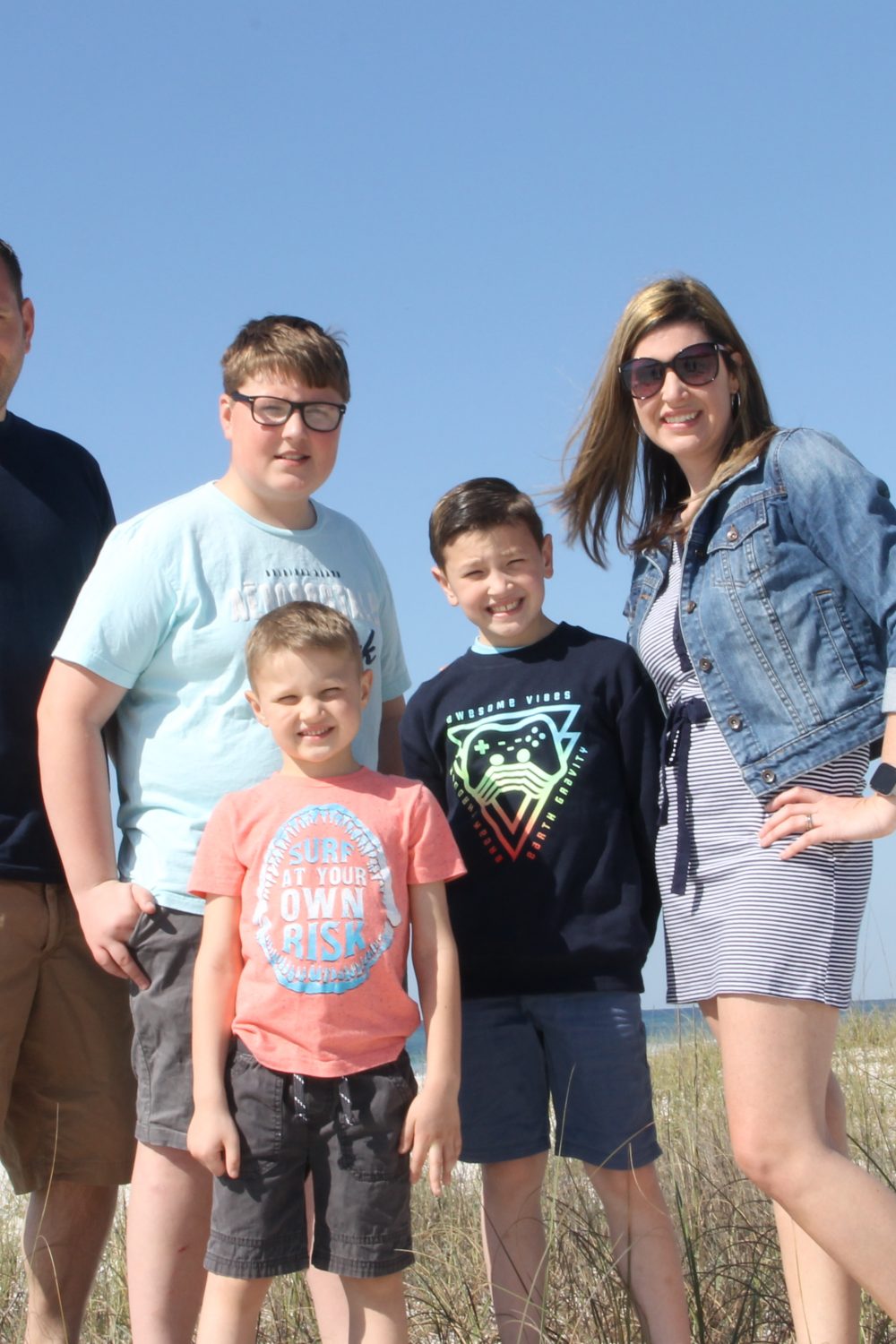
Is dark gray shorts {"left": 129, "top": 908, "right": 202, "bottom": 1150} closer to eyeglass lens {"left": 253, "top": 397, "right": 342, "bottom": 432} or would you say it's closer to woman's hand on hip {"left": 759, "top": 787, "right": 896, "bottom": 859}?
eyeglass lens {"left": 253, "top": 397, "right": 342, "bottom": 432}

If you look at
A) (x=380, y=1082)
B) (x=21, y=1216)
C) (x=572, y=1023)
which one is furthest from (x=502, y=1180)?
(x=21, y=1216)

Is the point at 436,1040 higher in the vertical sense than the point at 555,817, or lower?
lower

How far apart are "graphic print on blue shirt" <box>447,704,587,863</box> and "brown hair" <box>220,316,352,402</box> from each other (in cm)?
94

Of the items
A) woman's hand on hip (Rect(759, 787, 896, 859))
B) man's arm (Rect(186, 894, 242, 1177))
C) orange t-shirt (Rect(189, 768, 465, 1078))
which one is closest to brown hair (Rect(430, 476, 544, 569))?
orange t-shirt (Rect(189, 768, 465, 1078))

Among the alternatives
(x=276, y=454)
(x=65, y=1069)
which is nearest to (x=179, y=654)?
(x=276, y=454)

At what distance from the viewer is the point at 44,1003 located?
3225 mm

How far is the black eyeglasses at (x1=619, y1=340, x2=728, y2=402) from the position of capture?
321 centimetres

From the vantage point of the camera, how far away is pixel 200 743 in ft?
9.58

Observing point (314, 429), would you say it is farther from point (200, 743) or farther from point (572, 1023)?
point (572, 1023)

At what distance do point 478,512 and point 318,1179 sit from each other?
1.66 meters

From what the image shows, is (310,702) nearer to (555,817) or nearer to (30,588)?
(555,817)

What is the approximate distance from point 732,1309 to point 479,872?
1.51m

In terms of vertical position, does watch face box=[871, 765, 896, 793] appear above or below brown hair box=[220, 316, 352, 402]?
below

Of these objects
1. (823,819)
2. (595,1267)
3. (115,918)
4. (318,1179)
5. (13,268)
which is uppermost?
(13,268)
